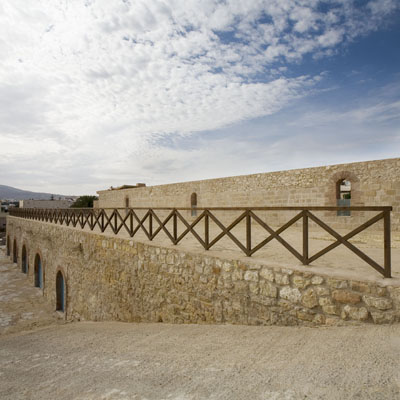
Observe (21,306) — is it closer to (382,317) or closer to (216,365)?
(216,365)

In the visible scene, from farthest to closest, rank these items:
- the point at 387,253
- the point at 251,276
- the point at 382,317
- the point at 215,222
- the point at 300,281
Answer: the point at 215,222, the point at 251,276, the point at 300,281, the point at 387,253, the point at 382,317

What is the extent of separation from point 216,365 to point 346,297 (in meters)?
1.61

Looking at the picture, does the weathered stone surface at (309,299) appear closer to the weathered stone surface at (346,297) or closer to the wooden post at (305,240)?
the weathered stone surface at (346,297)

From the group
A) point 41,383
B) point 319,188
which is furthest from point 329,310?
point 319,188

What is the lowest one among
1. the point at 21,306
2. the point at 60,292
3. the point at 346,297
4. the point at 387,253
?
the point at 21,306

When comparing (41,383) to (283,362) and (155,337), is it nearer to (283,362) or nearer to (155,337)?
(155,337)

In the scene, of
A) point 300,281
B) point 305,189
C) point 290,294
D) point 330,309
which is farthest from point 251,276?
point 305,189

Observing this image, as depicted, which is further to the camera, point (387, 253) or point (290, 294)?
point (290, 294)

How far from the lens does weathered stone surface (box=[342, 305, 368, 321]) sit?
2.88 m

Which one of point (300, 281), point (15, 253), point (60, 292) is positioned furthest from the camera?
point (15, 253)

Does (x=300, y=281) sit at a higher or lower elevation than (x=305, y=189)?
lower

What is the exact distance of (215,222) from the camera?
4844mm

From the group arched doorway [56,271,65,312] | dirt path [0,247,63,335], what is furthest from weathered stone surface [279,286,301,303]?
arched doorway [56,271,65,312]

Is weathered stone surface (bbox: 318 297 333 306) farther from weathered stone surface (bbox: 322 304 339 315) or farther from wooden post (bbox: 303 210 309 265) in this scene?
wooden post (bbox: 303 210 309 265)
